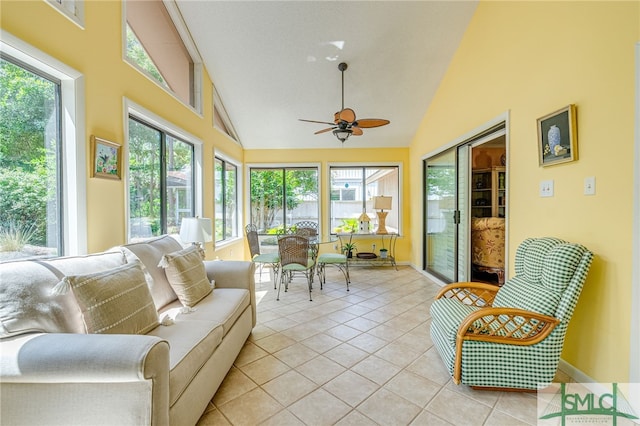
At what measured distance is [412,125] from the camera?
209 inches

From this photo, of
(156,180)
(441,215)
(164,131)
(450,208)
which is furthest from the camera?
(441,215)

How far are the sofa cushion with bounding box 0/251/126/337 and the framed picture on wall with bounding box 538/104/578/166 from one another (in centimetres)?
331

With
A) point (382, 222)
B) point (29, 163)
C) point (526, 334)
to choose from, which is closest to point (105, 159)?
point (29, 163)

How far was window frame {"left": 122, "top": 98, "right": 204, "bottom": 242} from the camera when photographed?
8.25 ft

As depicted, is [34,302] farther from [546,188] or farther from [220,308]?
[546,188]

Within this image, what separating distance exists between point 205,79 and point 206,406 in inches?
164

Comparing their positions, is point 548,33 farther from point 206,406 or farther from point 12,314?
point 12,314

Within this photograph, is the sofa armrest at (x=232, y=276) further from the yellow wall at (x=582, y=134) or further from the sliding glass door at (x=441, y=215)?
the sliding glass door at (x=441, y=215)

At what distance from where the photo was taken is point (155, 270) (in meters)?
2.20

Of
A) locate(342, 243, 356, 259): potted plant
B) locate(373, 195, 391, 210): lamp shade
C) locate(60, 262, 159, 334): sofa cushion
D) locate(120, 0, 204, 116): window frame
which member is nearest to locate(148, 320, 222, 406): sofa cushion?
locate(60, 262, 159, 334): sofa cushion

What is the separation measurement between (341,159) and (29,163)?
489 cm

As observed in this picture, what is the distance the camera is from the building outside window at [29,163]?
69.1 inches

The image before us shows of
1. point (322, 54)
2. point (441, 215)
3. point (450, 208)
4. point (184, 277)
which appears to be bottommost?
point (184, 277)

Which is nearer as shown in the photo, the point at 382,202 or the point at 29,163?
the point at 29,163
